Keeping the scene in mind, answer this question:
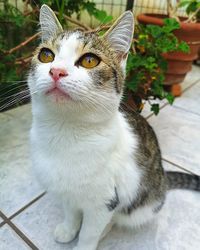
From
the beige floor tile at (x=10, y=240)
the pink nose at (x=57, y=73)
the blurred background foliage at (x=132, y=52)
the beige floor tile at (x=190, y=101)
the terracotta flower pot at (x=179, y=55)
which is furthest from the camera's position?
the beige floor tile at (x=190, y=101)

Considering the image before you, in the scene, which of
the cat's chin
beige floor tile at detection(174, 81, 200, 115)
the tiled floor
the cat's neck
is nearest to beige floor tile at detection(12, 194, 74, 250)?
the tiled floor

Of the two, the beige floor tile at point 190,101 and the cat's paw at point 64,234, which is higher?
the cat's paw at point 64,234

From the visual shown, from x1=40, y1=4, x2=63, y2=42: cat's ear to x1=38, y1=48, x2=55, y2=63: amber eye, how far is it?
9cm

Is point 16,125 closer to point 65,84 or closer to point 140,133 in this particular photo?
point 140,133

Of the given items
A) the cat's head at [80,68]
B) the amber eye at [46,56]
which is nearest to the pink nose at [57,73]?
the cat's head at [80,68]

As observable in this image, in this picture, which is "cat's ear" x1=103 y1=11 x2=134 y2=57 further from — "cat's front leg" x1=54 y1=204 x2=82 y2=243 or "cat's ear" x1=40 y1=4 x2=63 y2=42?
"cat's front leg" x1=54 y1=204 x2=82 y2=243

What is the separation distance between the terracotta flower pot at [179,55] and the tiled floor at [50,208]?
0.52m

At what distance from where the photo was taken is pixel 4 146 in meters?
1.27

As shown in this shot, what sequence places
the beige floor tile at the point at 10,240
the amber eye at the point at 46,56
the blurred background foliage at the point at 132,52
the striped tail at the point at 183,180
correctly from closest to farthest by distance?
the amber eye at the point at 46,56, the beige floor tile at the point at 10,240, the striped tail at the point at 183,180, the blurred background foliage at the point at 132,52

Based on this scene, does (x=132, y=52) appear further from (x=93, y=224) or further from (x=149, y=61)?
(x=93, y=224)

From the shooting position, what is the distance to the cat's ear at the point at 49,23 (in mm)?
747

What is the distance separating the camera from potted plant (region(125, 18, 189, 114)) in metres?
1.25

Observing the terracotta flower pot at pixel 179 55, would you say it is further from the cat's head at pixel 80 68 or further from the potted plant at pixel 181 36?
the cat's head at pixel 80 68

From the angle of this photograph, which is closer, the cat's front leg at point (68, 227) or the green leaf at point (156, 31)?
the cat's front leg at point (68, 227)
